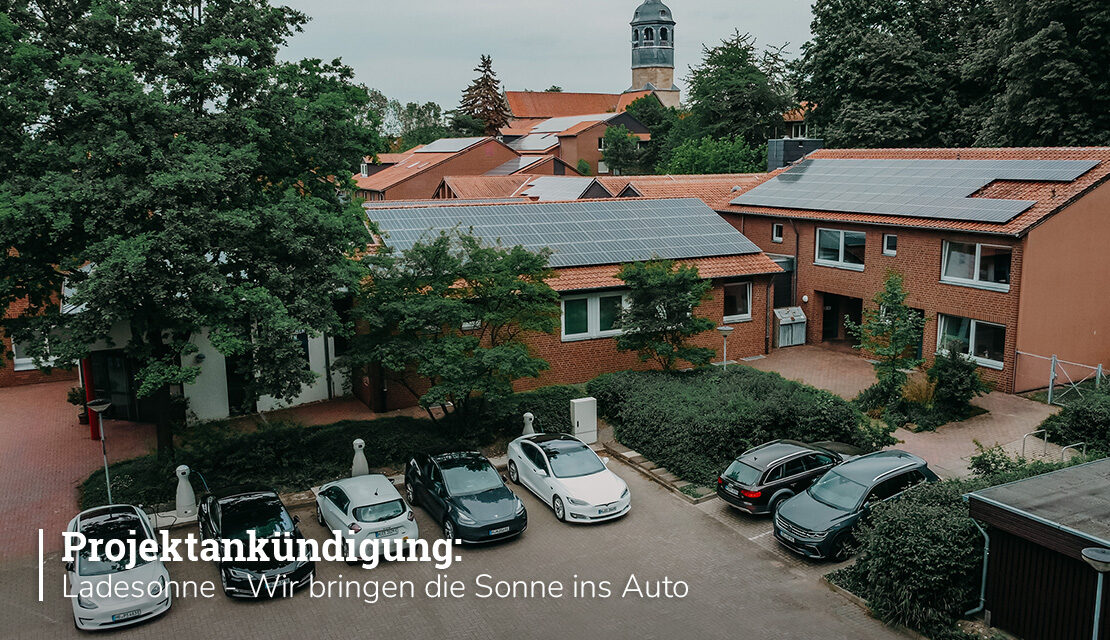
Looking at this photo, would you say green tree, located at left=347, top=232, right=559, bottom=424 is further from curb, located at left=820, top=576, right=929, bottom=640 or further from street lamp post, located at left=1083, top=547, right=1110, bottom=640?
street lamp post, located at left=1083, top=547, right=1110, bottom=640

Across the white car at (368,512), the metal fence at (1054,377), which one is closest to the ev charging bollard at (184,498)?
the white car at (368,512)

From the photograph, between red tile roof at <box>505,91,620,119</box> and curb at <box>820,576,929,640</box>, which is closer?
curb at <box>820,576,929,640</box>

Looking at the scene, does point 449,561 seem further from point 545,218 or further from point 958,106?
point 958,106

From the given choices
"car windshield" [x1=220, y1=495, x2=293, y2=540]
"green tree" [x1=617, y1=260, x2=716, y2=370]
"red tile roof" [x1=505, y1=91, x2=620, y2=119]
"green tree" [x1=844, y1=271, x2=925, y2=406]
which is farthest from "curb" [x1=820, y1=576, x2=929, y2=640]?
"red tile roof" [x1=505, y1=91, x2=620, y2=119]

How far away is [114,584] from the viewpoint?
42.0 ft

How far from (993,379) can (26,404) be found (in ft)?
97.1

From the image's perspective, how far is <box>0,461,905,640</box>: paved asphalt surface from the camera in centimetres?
1265

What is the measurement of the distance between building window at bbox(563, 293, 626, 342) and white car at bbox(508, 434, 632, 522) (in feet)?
19.3

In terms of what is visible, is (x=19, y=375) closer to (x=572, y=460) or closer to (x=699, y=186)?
(x=572, y=460)

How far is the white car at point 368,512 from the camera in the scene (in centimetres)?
1478

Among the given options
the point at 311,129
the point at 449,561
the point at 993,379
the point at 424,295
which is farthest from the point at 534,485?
the point at 993,379

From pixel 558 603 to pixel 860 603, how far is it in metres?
5.18

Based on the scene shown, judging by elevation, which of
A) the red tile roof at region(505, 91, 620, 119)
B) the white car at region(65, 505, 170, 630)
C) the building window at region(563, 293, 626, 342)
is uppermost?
the red tile roof at region(505, 91, 620, 119)

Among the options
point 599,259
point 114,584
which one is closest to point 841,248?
point 599,259
